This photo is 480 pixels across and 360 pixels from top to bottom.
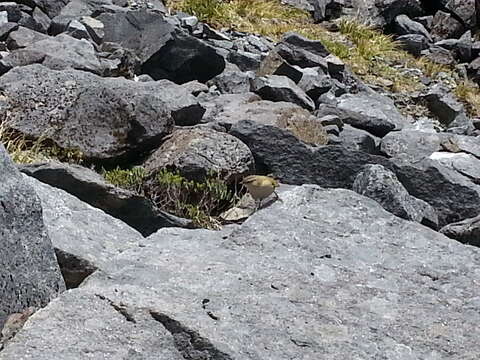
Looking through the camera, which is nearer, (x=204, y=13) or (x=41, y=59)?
(x=41, y=59)

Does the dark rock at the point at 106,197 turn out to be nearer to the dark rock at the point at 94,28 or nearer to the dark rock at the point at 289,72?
the dark rock at the point at 94,28

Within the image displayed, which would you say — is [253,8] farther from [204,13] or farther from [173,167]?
[173,167]

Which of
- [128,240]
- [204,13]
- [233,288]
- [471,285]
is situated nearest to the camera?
[233,288]

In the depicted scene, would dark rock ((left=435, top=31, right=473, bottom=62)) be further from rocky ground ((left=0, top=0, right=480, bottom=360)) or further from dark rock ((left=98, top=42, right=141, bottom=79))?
dark rock ((left=98, top=42, right=141, bottom=79))

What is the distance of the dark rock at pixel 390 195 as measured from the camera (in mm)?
5277

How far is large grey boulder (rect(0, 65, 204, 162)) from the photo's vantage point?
5.85 metres

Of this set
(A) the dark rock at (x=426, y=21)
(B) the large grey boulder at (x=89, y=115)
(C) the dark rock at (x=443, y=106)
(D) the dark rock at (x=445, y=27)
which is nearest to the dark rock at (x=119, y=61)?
Answer: (B) the large grey boulder at (x=89, y=115)

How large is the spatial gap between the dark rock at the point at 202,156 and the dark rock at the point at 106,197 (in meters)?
1.04

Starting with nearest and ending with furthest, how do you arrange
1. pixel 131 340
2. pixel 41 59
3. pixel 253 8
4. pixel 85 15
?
pixel 131 340
pixel 41 59
pixel 85 15
pixel 253 8

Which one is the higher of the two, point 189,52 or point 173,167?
point 173,167

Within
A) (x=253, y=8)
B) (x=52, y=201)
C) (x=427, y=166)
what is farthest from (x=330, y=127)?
(x=253, y=8)

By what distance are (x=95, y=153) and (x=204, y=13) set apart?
7836mm

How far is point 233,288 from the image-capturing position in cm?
276

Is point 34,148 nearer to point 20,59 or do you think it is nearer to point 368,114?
point 20,59
